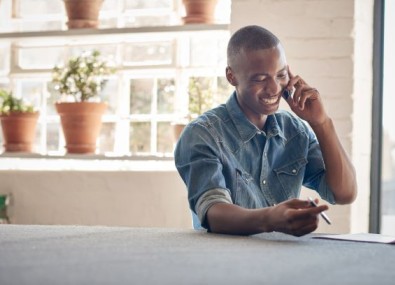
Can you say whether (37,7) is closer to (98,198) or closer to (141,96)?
(141,96)

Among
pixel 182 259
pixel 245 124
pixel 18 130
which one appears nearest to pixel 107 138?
pixel 18 130

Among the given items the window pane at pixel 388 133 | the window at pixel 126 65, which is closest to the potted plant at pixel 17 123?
the window at pixel 126 65

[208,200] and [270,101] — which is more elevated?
[270,101]

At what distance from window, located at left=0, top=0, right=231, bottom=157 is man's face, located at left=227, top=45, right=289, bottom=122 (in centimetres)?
147

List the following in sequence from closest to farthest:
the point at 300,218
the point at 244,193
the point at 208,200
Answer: the point at 300,218, the point at 208,200, the point at 244,193

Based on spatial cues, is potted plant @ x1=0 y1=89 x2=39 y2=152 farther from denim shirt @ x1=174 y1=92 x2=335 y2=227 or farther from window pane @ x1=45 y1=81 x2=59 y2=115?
denim shirt @ x1=174 y1=92 x2=335 y2=227

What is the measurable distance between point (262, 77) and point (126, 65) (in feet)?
6.09

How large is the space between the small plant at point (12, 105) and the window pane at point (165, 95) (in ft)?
1.97

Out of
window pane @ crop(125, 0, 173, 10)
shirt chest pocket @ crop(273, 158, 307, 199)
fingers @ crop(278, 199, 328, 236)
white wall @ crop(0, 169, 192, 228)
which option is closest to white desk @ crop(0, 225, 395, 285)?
fingers @ crop(278, 199, 328, 236)

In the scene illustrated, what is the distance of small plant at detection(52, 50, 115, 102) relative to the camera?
12.7 feet

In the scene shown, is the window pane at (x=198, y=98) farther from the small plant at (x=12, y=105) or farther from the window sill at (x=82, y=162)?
the small plant at (x=12, y=105)

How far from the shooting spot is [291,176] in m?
2.35

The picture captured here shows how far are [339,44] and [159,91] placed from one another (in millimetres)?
1011

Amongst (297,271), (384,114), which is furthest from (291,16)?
(297,271)
